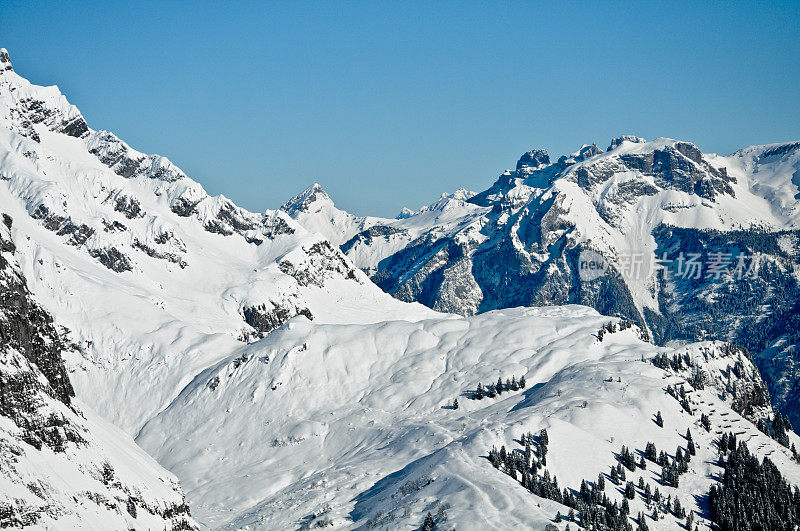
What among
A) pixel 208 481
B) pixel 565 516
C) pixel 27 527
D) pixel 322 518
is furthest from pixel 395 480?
pixel 27 527

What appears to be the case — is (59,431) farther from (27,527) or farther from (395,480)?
(395,480)

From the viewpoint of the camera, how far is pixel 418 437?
163m

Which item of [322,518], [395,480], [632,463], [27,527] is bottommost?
[27,527]

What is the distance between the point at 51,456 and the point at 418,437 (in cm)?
8112

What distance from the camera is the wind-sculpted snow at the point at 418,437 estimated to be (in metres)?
129

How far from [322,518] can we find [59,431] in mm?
46726

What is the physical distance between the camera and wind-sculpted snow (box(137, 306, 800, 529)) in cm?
12938

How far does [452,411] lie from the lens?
590 feet

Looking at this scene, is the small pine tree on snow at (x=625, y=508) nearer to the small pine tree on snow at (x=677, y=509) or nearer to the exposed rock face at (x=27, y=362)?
the small pine tree on snow at (x=677, y=509)

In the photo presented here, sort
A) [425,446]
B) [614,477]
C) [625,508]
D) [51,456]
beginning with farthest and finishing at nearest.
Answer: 1. [425,446]
2. [614,477]
3. [625,508]
4. [51,456]

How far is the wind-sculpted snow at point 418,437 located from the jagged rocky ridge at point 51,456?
29511 millimetres

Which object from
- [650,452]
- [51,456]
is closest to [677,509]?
[650,452]

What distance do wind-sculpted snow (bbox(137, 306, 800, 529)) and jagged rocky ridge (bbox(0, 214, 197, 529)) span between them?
1162 inches

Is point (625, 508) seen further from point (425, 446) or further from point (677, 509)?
point (425, 446)
